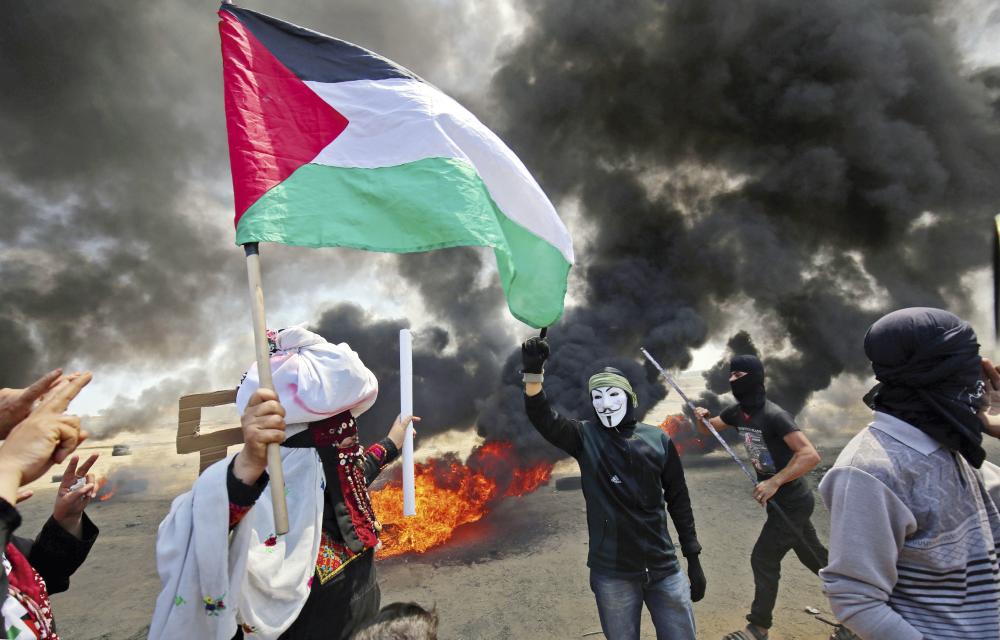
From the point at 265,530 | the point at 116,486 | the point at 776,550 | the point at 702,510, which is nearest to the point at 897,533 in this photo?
the point at 265,530

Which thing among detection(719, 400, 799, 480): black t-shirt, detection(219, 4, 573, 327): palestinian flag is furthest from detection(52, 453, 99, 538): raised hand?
detection(719, 400, 799, 480): black t-shirt

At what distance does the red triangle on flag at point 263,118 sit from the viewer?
201 cm

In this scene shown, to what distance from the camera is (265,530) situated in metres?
2.02

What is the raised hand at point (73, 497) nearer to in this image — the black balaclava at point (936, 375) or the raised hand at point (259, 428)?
the raised hand at point (259, 428)

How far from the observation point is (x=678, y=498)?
10.8 ft

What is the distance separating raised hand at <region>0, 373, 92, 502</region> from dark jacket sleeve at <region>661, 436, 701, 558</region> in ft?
10.00

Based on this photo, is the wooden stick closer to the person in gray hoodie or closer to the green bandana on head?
the person in gray hoodie

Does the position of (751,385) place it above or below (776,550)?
above

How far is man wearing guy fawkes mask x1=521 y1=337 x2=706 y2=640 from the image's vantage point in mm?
2994

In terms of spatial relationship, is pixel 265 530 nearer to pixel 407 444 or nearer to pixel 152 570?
pixel 407 444

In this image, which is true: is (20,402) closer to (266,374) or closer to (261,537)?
(266,374)

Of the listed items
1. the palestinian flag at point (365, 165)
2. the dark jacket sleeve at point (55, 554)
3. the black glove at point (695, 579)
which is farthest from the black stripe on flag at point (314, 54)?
the black glove at point (695, 579)

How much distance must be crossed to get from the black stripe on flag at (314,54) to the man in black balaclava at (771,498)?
13.1ft

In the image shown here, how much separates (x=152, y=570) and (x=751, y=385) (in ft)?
27.9
